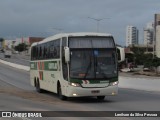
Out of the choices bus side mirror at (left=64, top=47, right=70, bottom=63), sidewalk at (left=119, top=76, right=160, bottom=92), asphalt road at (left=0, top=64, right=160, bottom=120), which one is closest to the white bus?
bus side mirror at (left=64, top=47, right=70, bottom=63)

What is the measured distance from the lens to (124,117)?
13.4 metres

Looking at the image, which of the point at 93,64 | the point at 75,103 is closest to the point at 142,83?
the point at 93,64

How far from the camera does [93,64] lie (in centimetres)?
1953

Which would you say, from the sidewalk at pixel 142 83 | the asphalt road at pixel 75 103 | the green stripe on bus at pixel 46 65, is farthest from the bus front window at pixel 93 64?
the sidewalk at pixel 142 83

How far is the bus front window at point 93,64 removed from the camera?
1945cm

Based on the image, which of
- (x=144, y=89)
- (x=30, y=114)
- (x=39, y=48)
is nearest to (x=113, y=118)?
(x=30, y=114)

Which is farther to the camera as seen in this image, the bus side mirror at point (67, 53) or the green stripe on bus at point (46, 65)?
the green stripe on bus at point (46, 65)

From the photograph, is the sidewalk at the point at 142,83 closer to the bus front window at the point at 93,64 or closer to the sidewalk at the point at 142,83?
the sidewalk at the point at 142,83

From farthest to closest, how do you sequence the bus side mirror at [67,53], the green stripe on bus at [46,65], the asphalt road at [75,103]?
1. the green stripe on bus at [46,65]
2. the bus side mirror at [67,53]
3. the asphalt road at [75,103]

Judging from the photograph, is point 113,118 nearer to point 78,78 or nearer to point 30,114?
point 30,114

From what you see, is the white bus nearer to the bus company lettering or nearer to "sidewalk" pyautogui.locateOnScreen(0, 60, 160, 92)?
the bus company lettering

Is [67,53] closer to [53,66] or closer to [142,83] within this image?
[53,66]

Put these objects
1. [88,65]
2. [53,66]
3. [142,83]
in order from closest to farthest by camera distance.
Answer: [88,65], [53,66], [142,83]

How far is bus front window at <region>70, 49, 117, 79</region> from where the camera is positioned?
63.8ft
